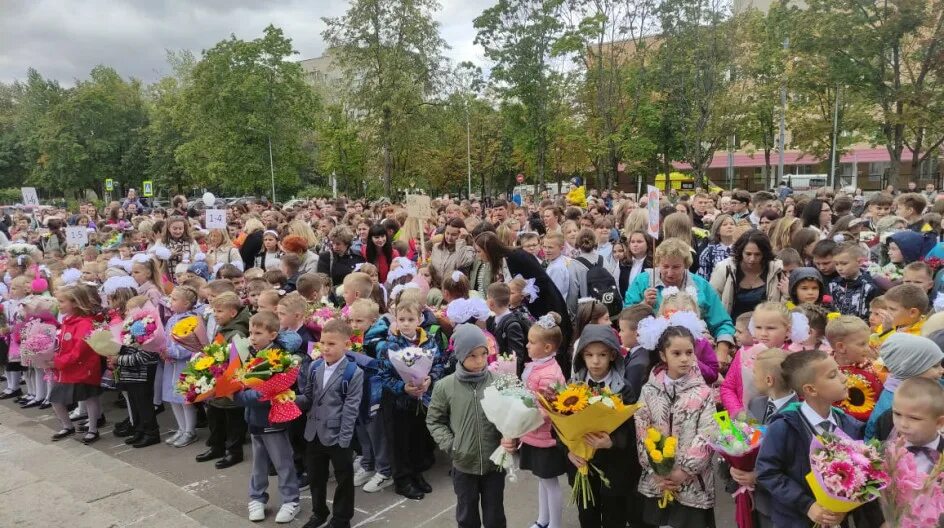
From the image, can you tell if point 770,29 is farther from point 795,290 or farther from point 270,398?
point 270,398

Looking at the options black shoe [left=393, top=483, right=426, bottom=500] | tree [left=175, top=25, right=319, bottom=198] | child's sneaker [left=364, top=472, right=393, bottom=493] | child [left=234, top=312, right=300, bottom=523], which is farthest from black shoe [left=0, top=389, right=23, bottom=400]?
tree [left=175, top=25, right=319, bottom=198]

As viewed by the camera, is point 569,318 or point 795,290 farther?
point 569,318

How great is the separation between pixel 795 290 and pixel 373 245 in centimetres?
530

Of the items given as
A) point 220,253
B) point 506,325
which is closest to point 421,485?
point 506,325

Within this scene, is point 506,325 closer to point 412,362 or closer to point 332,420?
point 412,362

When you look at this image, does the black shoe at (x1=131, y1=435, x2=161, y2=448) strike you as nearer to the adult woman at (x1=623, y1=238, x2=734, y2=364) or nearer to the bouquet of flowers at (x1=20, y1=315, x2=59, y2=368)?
the bouquet of flowers at (x1=20, y1=315, x2=59, y2=368)

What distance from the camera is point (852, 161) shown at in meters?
46.1

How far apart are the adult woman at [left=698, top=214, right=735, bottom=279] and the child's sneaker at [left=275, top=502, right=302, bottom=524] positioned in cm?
481

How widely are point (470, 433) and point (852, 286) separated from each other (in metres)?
3.87

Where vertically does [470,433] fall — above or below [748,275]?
below

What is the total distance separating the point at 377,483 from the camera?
5.32 metres

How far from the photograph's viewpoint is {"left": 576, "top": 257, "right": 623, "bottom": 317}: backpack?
21.5 feet

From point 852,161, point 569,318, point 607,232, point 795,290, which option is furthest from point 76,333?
point 852,161

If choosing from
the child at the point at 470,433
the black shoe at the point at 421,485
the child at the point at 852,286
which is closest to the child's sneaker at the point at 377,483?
the black shoe at the point at 421,485
